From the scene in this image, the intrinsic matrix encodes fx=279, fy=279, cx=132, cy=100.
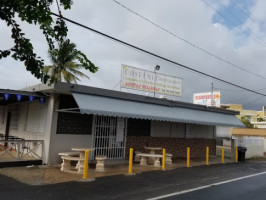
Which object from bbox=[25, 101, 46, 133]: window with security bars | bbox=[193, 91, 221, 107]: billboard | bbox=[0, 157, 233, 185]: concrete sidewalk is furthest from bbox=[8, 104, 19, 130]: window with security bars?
bbox=[193, 91, 221, 107]: billboard

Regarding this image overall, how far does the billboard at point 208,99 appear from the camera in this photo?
34.1m

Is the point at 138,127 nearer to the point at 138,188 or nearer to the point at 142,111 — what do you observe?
the point at 142,111

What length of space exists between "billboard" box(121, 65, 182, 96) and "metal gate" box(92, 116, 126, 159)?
212cm

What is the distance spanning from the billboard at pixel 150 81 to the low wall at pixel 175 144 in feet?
9.23

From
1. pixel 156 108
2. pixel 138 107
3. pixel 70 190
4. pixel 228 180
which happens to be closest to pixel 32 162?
pixel 70 190

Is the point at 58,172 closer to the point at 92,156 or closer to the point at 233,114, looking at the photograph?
the point at 92,156

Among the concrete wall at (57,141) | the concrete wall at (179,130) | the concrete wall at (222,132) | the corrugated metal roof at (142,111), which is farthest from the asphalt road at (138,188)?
the concrete wall at (222,132)

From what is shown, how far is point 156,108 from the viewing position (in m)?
14.5

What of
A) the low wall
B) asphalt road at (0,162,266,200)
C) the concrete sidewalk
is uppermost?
the low wall

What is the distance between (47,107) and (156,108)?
544 centimetres

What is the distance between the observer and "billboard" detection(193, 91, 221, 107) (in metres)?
34.1

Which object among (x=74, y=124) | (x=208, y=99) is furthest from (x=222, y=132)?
(x=208, y=99)

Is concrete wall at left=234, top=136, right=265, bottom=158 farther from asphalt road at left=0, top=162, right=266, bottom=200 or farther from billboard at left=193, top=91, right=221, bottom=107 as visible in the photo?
billboard at left=193, top=91, right=221, bottom=107

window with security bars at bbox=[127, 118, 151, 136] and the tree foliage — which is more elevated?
the tree foliage
